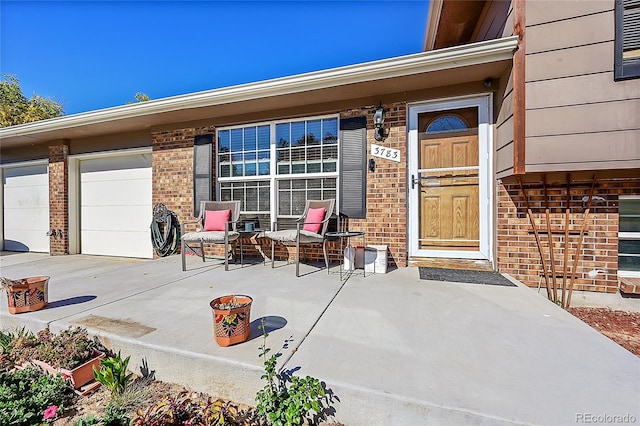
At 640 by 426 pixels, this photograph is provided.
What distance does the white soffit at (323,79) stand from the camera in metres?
2.83

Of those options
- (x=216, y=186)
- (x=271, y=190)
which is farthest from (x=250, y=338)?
(x=216, y=186)

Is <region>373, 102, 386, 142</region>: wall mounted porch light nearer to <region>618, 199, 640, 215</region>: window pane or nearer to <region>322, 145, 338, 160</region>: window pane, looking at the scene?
<region>322, 145, 338, 160</region>: window pane

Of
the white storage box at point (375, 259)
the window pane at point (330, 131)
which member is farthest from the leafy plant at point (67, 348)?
the window pane at point (330, 131)

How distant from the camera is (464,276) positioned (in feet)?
10.1

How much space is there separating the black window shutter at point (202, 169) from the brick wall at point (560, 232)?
13.4 feet

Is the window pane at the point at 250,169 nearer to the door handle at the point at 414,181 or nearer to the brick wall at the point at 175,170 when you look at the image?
the brick wall at the point at 175,170

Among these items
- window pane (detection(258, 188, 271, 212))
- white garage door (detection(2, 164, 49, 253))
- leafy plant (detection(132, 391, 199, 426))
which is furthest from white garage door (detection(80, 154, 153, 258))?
leafy plant (detection(132, 391, 199, 426))

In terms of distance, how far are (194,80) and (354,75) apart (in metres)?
7.60

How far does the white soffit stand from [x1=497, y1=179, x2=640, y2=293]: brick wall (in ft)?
4.66

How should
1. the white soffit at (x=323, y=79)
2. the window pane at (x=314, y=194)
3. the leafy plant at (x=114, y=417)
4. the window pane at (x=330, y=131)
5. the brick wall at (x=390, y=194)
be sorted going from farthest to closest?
the window pane at (x=314, y=194)
the window pane at (x=330, y=131)
the brick wall at (x=390, y=194)
the white soffit at (x=323, y=79)
the leafy plant at (x=114, y=417)

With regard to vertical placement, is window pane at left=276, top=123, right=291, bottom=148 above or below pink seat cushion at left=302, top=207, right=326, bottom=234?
above

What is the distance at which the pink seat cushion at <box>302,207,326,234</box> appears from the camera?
11.9 feet

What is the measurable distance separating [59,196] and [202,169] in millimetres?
3431

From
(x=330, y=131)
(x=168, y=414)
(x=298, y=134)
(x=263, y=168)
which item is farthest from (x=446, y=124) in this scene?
(x=168, y=414)
